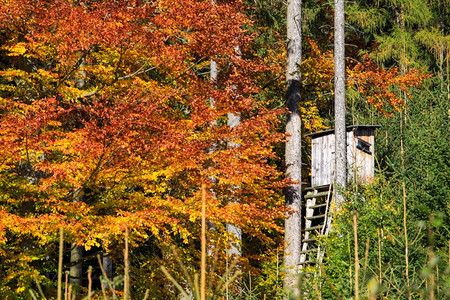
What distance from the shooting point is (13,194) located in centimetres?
954

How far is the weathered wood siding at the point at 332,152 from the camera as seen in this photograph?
13.9 metres

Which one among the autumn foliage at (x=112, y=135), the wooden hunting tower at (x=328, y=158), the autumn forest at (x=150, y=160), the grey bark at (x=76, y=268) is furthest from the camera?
the wooden hunting tower at (x=328, y=158)

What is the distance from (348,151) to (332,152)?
1.25ft

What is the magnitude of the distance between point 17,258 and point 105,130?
2.49 meters

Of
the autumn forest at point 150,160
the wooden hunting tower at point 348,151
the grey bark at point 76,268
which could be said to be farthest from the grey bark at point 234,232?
the grey bark at point 76,268

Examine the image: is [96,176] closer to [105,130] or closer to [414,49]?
[105,130]

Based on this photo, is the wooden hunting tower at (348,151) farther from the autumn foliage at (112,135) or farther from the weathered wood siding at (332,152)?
the autumn foliage at (112,135)

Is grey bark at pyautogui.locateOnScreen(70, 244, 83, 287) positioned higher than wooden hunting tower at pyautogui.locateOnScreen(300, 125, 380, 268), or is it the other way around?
wooden hunting tower at pyautogui.locateOnScreen(300, 125, 380, 268)

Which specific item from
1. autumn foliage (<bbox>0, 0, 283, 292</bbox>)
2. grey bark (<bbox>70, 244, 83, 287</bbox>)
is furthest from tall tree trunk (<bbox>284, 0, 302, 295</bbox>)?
grey bark (<bbox>70, 244, 83, 287</bbox>)

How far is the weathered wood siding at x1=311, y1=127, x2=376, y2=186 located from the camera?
45.6 ft

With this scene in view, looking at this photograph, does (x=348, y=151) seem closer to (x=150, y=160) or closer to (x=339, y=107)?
(x=339, y=107)

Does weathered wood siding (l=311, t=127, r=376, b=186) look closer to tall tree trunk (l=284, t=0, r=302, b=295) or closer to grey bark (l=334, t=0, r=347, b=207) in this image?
grey bark (l=334, t=0, r=347, b=207)

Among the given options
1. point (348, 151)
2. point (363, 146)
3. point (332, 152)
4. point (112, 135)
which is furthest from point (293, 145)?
point (112, 135)

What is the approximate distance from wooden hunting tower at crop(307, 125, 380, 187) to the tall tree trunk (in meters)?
0.84
